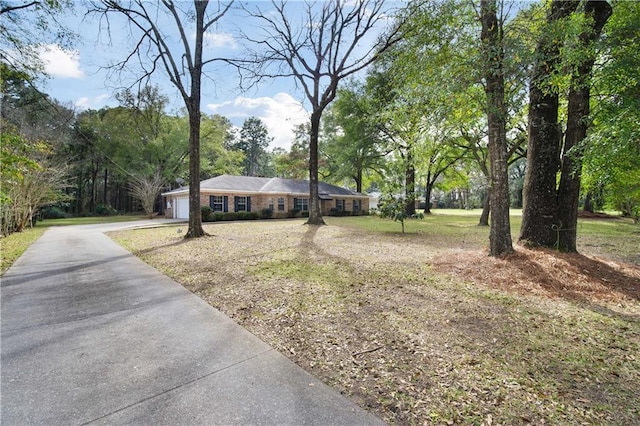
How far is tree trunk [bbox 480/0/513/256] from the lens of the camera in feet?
19.3

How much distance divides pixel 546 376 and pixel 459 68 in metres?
5.68

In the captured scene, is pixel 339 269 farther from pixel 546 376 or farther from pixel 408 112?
pixel 408 112

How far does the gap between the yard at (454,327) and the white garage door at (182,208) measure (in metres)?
16.6

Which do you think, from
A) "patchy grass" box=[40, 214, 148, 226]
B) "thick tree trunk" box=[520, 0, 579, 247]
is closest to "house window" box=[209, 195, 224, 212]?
"patchy grass" box=[40, 214, 148, 226]

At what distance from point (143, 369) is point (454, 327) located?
A: 3.32 m

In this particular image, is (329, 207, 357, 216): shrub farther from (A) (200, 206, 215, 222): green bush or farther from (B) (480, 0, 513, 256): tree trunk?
(B) (480, 0, 513, 256): tree trunk

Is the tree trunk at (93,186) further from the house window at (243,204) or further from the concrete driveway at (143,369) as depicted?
the concrete driveway at (143,369)

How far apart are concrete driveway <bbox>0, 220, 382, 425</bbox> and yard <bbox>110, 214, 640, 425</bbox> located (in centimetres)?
29

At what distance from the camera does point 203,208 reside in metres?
19.4

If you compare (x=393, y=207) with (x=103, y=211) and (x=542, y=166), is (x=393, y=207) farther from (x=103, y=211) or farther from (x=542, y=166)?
(x=103, y=211)

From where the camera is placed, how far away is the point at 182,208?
22484 mm

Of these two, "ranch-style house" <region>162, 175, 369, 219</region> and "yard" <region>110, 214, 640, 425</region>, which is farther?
"ranch-style house" <region>162, 175, 369, 219</region>

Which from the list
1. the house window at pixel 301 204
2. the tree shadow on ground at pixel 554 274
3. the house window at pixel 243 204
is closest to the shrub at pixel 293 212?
the house window at pixel 301 204

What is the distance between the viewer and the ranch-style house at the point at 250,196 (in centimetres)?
2147
